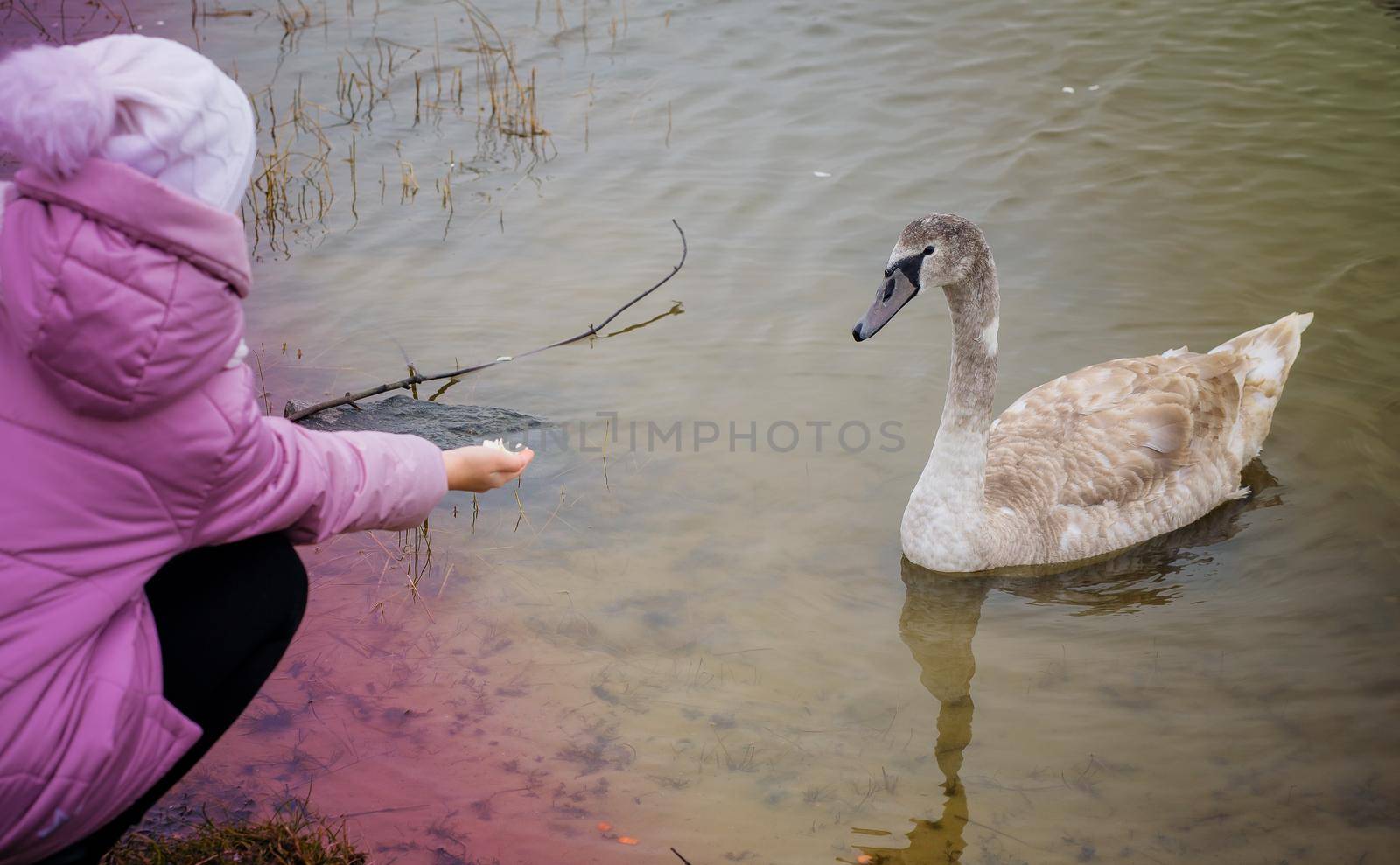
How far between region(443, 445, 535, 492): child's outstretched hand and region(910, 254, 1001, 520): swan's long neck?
246 cm

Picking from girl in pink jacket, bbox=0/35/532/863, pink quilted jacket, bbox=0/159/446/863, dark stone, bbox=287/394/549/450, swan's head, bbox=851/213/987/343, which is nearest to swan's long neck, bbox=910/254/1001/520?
swan's head, bbox=851/213/987/343

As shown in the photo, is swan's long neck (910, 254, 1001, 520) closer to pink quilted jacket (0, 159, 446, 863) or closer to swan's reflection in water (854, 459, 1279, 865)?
swan's reflection in water (854, 459, 1279, 865)

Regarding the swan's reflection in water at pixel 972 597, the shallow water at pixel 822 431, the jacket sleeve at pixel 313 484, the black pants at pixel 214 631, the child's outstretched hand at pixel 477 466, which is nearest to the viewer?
the jacket sleeve at pixel 313 484

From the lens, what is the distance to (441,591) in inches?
184

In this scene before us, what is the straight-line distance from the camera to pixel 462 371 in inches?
232

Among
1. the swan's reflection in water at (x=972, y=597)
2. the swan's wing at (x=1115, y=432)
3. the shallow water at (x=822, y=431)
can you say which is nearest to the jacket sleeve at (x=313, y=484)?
the shallow water at (x=822, y=431)

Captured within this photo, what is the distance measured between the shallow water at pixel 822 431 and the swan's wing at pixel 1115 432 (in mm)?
388

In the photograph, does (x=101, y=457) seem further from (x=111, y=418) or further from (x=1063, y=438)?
(x=1063, y=438)

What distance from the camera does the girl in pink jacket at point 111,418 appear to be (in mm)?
1965

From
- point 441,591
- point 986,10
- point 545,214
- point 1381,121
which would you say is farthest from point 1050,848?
point 986,10

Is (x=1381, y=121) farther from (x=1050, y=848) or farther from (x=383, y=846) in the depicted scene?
(x=383, y=846)

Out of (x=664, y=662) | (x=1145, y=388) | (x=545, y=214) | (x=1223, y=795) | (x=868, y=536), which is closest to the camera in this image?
(x=1223, y=795)

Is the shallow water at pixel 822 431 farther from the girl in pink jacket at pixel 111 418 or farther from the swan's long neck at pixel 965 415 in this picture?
the girl in pink jacket at pixel 111 418

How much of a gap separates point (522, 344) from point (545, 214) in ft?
5.47
